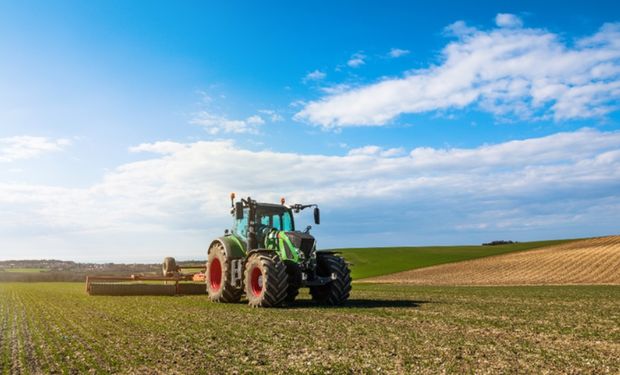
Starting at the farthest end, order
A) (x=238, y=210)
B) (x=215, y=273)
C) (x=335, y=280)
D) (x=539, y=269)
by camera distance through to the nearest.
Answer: (x=539, y=269), (x=215, y=273), (x=238, y=210), (x=335, y=280)

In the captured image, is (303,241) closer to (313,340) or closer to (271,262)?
(271,262)

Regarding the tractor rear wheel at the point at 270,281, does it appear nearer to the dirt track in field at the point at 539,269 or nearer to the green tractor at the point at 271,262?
the green tractor at the point at 271,262

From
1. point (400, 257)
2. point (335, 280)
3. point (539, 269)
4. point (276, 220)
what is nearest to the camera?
point (335, 280)

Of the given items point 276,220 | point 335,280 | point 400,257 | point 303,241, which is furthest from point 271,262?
point 400,257

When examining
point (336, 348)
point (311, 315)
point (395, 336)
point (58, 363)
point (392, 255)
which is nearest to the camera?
point (58, 363)

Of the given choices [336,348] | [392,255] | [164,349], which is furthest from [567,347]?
[392,255]

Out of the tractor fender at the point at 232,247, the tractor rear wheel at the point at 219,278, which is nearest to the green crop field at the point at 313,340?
the tractor rear wheel at the point at 219,278

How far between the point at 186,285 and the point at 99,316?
851cm

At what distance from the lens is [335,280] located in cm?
1577

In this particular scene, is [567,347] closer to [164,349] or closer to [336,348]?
[336,348]

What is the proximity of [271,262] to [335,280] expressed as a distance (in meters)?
2.37

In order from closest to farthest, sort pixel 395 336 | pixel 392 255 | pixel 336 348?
pixel 336 348 → pixel 395 336 → pixel 392 255

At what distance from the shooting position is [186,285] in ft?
71.5

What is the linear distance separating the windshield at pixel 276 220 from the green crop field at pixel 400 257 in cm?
3159
